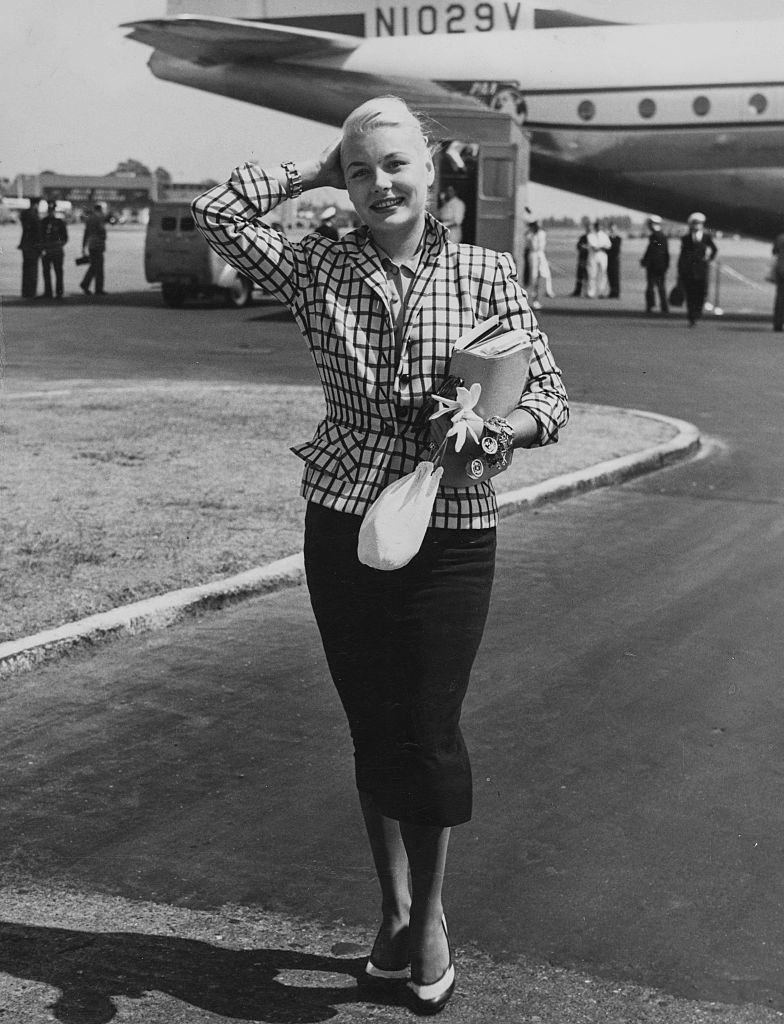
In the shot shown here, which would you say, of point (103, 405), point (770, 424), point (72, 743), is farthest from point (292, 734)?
point (770, 424)

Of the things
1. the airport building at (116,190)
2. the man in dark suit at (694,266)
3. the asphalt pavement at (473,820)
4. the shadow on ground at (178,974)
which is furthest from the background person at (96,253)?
the airport building at (116,190)

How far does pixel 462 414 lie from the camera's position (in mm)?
3066

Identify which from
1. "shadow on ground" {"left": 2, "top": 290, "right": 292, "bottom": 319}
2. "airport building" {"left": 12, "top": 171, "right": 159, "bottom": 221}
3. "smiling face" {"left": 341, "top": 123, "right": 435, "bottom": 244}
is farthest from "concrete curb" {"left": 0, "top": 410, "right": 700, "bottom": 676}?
"airport building" {"left": 12, "top": 171, "right": 159, "bottom": 221}

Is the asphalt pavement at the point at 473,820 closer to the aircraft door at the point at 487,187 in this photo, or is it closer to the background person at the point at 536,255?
the aircraft door at the point at 487,187

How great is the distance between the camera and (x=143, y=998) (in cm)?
332

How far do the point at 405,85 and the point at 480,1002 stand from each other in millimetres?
28702

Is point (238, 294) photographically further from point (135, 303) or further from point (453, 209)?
point (453, 209)

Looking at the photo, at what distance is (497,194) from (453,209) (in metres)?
0.88

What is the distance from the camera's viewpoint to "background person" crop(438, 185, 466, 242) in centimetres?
2697

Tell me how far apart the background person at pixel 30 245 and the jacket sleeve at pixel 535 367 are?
26174mm

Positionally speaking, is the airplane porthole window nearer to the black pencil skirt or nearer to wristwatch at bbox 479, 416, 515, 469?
the black pencil skirt

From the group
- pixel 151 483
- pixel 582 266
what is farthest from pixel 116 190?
pixel 151 483

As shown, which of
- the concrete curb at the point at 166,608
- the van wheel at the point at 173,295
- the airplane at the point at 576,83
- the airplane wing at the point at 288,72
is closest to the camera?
the concrete curb at the point at 166,608

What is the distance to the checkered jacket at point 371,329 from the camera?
10.5 ft
